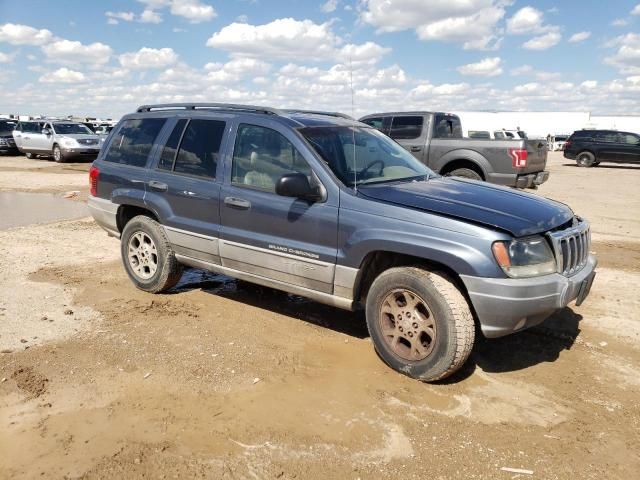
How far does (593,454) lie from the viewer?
3025 millimetres

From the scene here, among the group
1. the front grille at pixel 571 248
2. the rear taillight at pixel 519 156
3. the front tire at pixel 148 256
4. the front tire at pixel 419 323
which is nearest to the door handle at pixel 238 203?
the front tire at pixel 148 256

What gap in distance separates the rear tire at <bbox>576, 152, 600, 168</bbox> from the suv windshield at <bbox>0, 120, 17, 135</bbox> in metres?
28.0

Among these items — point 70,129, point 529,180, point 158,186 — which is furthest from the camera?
point 70,129

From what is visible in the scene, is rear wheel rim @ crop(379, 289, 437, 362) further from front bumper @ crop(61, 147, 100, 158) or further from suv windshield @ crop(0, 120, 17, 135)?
suv windshield @ crop(0, 120, 17, 135)

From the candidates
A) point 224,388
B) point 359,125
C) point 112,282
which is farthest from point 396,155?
point 112,282

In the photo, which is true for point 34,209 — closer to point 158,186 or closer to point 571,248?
point 158,186

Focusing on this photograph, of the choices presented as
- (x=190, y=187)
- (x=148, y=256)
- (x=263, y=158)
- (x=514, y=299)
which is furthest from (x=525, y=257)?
(x=148, y=256)

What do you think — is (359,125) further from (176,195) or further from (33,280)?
(33,280)

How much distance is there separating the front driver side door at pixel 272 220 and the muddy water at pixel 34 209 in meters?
6.23

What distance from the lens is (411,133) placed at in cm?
1117

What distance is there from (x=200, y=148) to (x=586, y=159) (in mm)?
26180

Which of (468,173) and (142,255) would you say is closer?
(142,255)

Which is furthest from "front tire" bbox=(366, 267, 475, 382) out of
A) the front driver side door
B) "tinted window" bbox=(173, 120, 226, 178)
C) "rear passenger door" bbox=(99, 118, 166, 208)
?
"rear passenger door" bbox=(99, 118, 166, 208)

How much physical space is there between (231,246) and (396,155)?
1708mm
